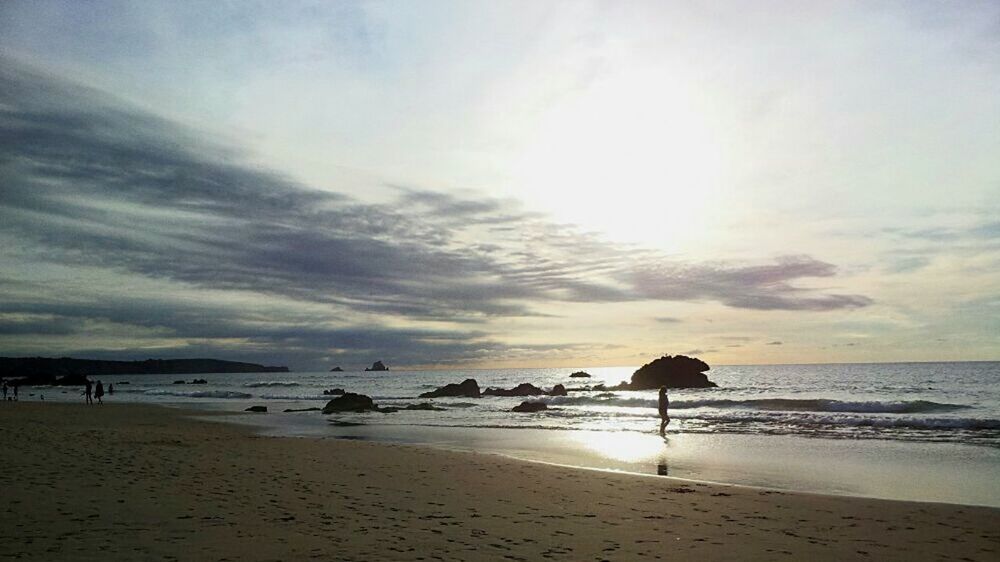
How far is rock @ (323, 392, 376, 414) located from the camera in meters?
46.4

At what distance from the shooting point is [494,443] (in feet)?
81.5

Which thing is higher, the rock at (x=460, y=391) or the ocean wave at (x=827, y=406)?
the ocean wave at (x=827, y=406)

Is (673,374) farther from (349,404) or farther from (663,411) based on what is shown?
(663,411)

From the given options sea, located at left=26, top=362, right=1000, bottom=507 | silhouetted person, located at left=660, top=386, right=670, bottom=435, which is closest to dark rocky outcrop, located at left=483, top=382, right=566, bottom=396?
sea, located at left=26, top=362, right=1000, bottom=507

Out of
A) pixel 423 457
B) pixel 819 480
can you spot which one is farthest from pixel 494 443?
pixel 819 480

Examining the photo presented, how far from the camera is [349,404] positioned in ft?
155

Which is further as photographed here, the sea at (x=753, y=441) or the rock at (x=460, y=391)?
the rock at (x=460, y=391)

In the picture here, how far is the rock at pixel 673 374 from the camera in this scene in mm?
75812

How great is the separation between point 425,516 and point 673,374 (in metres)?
71.6

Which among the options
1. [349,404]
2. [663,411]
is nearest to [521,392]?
[349,404]

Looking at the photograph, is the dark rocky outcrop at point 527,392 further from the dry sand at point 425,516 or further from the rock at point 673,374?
the dry sand at point 425,516

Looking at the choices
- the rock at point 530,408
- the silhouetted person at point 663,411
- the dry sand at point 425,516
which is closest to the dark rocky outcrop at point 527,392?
the rock at point 530,408

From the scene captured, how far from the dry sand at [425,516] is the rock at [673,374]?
208ft

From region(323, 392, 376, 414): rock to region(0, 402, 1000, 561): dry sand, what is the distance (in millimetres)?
30478
